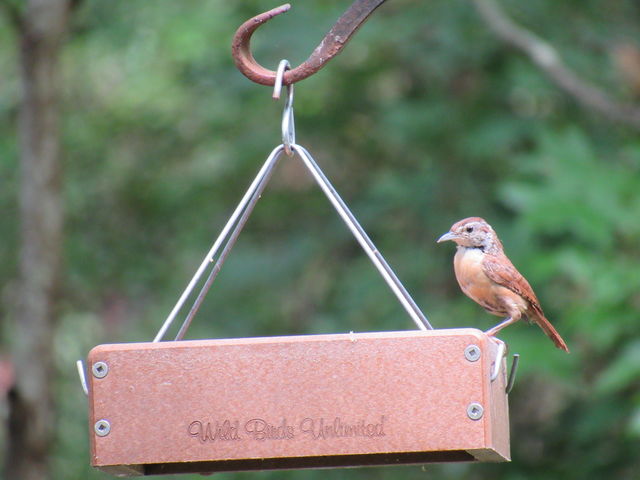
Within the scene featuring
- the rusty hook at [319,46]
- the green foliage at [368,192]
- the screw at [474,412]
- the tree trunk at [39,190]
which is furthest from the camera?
the tree trunk at [39,190]

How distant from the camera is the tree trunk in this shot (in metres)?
7.71

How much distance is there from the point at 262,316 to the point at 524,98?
A: 8.89 feet

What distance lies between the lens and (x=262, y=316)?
386 inches

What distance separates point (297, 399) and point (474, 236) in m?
1.52

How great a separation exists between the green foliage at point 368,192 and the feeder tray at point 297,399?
322 centimetres

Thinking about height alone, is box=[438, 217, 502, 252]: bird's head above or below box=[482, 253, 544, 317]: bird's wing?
above

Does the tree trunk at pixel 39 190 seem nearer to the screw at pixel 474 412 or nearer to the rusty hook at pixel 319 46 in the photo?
the rusty hook at pixel 319 46

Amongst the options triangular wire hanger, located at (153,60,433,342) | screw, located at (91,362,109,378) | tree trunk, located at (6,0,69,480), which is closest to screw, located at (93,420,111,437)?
screw, located at (91,362,109,378)

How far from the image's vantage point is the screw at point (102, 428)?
355cm

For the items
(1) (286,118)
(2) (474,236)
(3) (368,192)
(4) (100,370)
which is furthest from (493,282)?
(3) (368,192)

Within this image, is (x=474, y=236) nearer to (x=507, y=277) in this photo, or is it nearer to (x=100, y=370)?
(x=507, y=277)

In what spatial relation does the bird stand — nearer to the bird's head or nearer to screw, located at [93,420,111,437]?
the bird's head

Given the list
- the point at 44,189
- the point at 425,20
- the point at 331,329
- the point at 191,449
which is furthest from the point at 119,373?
the point at 425,20

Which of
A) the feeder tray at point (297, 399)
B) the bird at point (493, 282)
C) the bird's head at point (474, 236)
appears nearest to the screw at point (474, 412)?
the feeder tray at point (297, 399)
